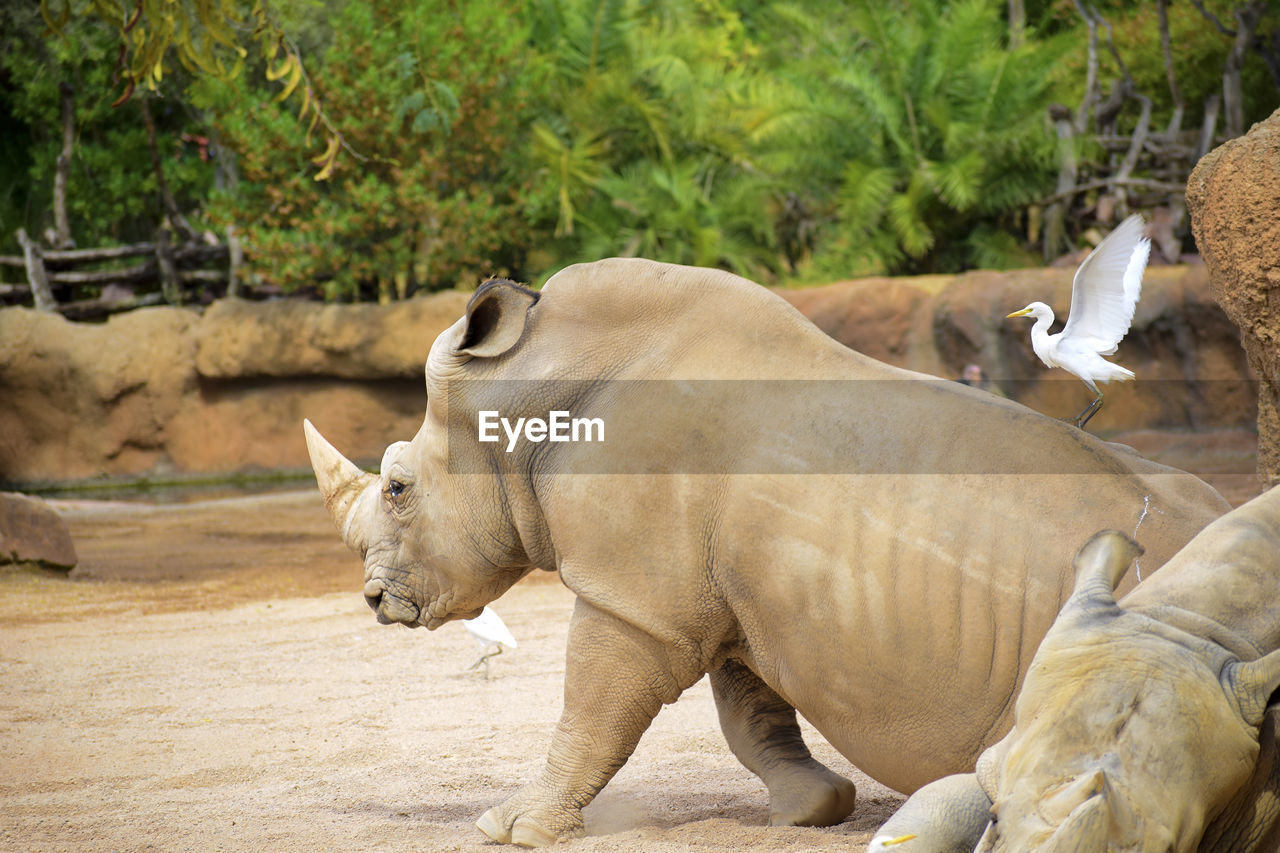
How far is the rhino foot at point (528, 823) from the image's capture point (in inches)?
141

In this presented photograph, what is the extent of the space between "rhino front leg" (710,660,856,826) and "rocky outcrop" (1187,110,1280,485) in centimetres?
170

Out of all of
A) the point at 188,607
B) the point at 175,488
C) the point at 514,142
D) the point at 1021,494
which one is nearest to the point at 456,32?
the point at 514,142

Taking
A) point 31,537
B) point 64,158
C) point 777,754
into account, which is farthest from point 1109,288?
point 64,158

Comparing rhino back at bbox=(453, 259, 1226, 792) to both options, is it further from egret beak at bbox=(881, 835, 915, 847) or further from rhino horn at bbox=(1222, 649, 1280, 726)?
rhino horn at bbox=(1222, 649, 1280, 726)

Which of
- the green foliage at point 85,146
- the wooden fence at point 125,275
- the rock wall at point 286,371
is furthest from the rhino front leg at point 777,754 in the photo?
the green foliage at point 85,146

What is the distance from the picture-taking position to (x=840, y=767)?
460 centimetres

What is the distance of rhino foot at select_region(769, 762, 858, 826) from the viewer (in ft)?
12.1

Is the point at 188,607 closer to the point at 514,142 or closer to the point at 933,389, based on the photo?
the point at 933,389

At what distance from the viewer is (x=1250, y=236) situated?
3.91 m

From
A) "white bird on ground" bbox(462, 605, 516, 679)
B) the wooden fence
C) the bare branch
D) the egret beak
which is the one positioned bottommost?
the wooden fence

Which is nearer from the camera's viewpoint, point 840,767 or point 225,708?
point 840,767

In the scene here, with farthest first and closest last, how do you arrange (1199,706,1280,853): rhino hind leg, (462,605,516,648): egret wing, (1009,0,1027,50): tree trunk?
(1009,0,1027,50): tree trunk → (462,605,516,648): egret wing → (1199,706,1280,853): rhino hind leg

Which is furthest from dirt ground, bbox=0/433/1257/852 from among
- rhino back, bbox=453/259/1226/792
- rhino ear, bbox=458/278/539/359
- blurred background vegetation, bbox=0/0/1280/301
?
blurred background vegetation, bbox=0/0/1280/301

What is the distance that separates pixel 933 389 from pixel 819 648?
0.67 m
